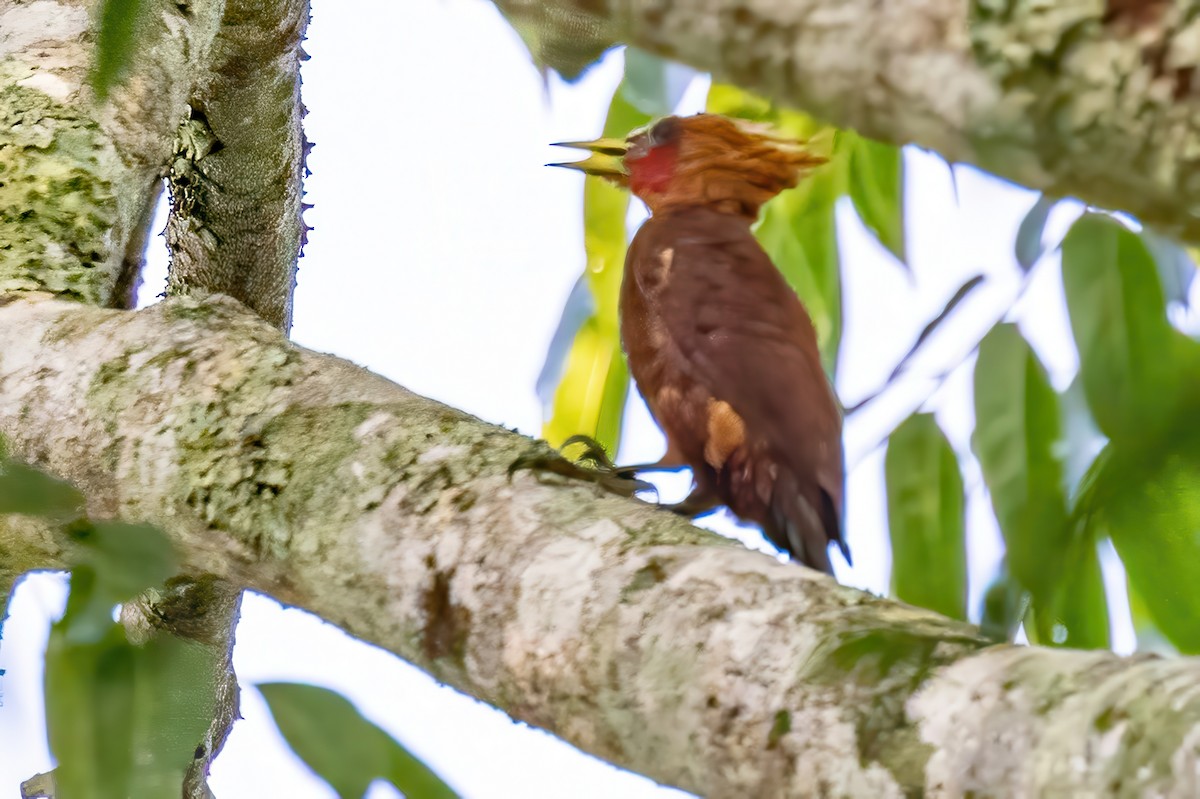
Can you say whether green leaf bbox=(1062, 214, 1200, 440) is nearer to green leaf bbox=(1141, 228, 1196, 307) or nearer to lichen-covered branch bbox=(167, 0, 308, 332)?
green leaf bbox=(1141, 228, 1196, 307)

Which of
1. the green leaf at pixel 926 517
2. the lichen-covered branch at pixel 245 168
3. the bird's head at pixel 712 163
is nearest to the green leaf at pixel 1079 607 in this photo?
the green leaf at pixel 926 517

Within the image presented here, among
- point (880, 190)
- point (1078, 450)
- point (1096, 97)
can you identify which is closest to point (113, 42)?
point (1096, 97)

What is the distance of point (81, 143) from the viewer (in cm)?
138

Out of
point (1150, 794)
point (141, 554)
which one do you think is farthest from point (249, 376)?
point (1150, 794)

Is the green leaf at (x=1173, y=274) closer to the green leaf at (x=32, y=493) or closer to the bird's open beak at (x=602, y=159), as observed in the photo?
the green leaf at (x=32, y=493)

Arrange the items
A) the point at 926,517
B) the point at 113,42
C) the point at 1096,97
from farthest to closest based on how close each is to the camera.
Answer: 1. the point at 926,517
2. the point at 113,42
3. the point at 1096,97

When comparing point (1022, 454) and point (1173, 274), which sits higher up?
point (1173, 274)

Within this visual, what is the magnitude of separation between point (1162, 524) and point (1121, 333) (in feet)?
0.51

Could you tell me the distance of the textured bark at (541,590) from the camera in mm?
563

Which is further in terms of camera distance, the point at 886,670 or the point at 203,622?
the point at 203,622

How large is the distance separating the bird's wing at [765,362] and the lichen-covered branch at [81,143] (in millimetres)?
618

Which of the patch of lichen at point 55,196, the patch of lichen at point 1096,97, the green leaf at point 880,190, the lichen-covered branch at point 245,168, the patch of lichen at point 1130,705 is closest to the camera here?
the patch of lichen at point 1096,97

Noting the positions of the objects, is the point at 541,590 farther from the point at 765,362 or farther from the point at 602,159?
the point at 602,159

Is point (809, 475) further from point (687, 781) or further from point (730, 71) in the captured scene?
point (730, 71)
